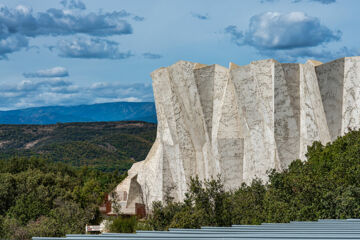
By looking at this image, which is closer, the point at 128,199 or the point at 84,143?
the point at 128,199

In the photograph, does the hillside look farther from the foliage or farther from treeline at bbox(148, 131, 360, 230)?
treeline at bbox(148, 131, 360, 230)

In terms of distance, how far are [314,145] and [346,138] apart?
4.18 meters

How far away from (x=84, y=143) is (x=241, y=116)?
2483 inches

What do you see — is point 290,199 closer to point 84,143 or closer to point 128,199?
point 128,199

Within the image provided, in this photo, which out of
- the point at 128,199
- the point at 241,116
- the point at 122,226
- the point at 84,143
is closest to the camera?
the point at 122,226

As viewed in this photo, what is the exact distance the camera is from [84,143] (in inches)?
3541

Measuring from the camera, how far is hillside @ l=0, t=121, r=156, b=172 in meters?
83.9

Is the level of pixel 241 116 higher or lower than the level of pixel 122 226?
higher

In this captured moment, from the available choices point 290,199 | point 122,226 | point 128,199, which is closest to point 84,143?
point 128,199

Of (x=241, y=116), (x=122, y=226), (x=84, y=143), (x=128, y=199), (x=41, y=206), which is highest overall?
(x=84, y=143)

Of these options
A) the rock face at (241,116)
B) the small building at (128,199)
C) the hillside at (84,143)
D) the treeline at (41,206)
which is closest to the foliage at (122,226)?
the treeline at (41,206)

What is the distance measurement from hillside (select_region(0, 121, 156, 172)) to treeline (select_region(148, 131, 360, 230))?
49218mm

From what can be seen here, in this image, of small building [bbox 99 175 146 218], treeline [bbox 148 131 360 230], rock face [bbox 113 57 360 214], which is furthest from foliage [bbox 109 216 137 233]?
small building [bbox 99 175 146 218]

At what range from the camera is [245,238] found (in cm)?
578
